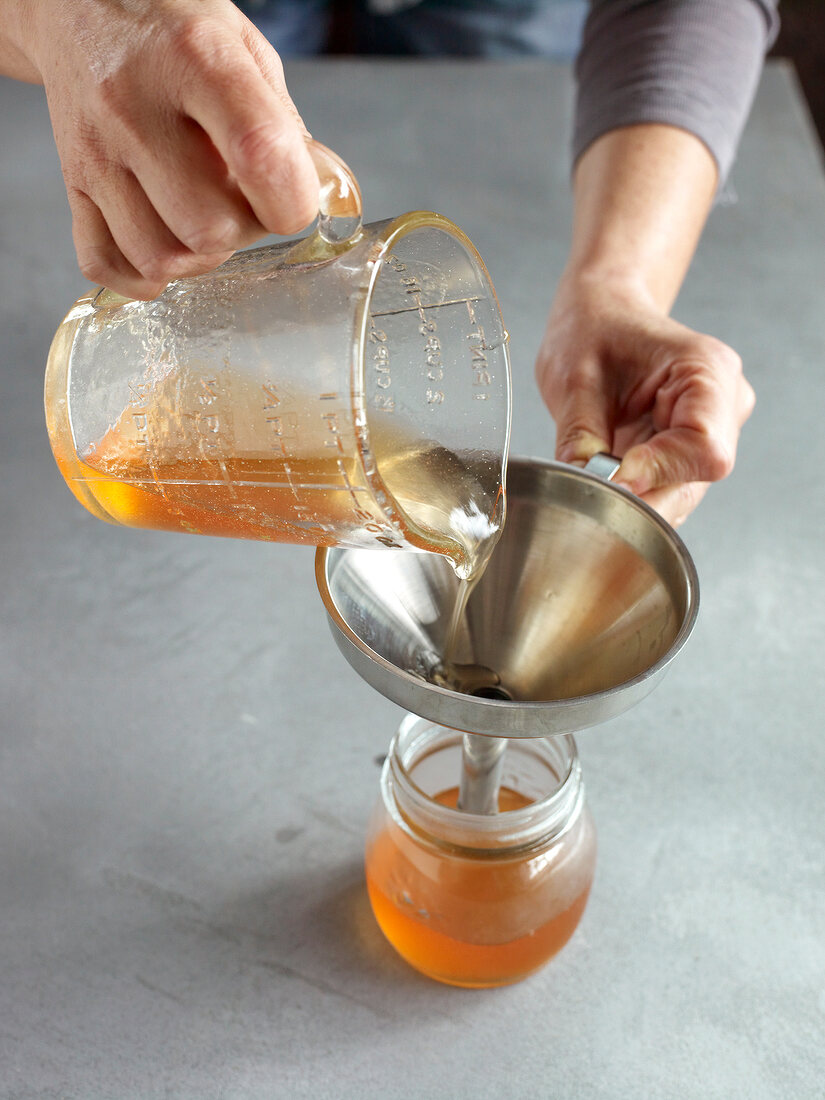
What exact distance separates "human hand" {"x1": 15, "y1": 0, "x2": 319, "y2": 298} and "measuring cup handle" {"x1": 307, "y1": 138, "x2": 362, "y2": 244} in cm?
2

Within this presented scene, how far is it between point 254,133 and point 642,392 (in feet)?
1.67

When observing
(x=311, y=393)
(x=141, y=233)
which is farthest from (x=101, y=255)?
(x=311, y=393)

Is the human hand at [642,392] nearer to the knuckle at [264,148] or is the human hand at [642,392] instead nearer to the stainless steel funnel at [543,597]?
the stainless steel funnel at [543,597]

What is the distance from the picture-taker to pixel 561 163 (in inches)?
56.1

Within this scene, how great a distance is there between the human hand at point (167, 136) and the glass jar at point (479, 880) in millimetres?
336

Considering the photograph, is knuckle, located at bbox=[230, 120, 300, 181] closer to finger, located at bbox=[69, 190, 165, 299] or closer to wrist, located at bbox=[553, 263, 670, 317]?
finger, located at bbox=[69, 190, 165, 299]

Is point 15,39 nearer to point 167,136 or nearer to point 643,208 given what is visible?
point 167,136

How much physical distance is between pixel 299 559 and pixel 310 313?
19.0 inches

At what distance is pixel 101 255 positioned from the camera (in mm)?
510

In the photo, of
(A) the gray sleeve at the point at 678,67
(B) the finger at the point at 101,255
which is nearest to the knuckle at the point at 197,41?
(B) the finger at the point at 101,255

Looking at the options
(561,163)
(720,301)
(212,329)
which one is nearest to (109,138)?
(212,329)

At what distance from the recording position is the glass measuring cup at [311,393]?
1.55ft

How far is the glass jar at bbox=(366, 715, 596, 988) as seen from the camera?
62 centimetres

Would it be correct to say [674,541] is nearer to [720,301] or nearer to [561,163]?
[720,301]
